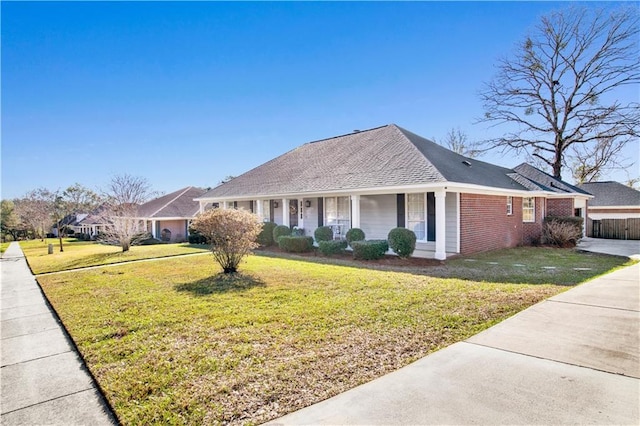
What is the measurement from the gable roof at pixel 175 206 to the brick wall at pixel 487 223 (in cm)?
2311

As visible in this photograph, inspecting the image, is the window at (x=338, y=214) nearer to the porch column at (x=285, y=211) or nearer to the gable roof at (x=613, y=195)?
the porch column at (x=285, y=211)

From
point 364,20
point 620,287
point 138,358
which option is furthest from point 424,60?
point 138,358

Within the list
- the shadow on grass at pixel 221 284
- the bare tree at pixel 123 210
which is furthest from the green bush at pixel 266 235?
the shadow on grass at pixel 221 284

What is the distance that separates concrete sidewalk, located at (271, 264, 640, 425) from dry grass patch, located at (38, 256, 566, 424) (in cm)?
29

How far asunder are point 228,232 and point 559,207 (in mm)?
18254

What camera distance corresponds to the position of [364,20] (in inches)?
548

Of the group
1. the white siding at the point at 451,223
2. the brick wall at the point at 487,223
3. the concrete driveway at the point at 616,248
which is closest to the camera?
the white siding at the point at 451,223

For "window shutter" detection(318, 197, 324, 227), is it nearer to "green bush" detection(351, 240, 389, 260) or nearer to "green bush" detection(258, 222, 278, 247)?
"green bush" detection(258, 222, 278, 247)

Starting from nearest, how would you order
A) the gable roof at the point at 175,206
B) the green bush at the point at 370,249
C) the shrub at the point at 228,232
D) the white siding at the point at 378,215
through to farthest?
the shrub at the point at 228,232 → the green bush at the point at 370,249 → the white siding at the point at 378,215 → the gable roof at the point at 175,206

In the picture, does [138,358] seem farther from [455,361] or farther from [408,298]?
[408,298]

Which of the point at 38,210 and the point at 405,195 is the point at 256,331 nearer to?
the point at 405,195

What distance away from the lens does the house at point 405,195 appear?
41.7 feet

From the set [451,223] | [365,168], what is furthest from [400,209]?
[365,168]

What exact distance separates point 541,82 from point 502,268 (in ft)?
74.0
